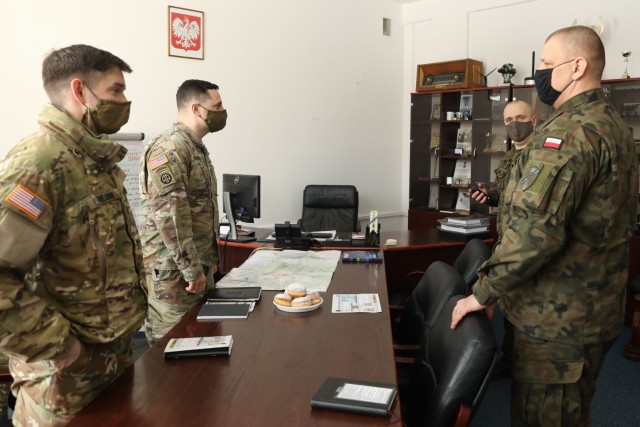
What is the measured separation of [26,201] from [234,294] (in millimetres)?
983

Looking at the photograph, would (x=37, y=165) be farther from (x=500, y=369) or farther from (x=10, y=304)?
(x=500, y=369)

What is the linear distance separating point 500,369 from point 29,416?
2567mm

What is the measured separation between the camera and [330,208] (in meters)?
4.76

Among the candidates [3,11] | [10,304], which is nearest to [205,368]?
[10,304]

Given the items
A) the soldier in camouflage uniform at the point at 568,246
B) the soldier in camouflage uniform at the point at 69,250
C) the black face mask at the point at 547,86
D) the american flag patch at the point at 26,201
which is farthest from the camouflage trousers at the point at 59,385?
the black face mask at the point at 547,86

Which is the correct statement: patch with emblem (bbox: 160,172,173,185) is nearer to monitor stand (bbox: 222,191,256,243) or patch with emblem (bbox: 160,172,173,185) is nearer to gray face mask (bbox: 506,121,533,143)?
monitor stand (bbox: 222,191,256,243)

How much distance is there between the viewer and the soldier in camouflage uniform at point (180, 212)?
6.86 feet

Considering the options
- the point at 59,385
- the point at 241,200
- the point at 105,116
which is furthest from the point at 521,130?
the point at 59,385

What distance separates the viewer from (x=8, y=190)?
1.09 metres

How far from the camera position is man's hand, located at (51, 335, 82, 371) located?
1162mm

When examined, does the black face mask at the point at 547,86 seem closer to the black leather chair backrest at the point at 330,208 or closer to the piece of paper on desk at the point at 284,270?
the piece of paper on desk at the point at 284,270

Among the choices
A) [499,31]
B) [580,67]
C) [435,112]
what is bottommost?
[580,67]

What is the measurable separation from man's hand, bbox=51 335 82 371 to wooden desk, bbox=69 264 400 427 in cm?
12

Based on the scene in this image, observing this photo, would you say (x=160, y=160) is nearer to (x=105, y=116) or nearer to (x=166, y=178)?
(x=166, y=178)
